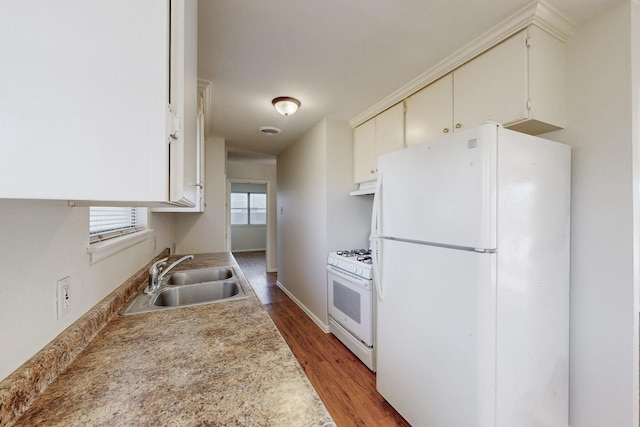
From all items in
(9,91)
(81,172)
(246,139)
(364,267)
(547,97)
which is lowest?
(364,267)

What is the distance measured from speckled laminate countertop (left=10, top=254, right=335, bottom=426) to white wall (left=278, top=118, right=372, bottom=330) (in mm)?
1943

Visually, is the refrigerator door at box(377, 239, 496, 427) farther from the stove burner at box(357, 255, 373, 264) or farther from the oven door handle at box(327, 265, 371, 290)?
the stove burner at box(357, 255, 373, 264)

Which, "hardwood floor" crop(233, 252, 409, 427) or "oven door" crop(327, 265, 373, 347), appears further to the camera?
"oven door" crop(327, 265, 373, 347)

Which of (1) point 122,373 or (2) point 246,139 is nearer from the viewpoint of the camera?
(1) point 122,373

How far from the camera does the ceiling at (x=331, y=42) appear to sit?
1.34 meters

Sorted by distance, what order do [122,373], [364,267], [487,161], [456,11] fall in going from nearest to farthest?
[122,373], [487,161], [456,11], [364,267]

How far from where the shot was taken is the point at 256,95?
231cm

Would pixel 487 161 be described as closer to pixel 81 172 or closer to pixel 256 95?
pixel 81 172

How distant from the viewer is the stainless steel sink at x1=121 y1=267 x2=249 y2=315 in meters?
1.28

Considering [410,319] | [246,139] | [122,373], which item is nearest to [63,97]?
[122,373]

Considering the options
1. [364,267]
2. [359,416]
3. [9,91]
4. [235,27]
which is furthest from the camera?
[364,267]

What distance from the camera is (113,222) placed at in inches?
57.1

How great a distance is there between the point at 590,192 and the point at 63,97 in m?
2.12

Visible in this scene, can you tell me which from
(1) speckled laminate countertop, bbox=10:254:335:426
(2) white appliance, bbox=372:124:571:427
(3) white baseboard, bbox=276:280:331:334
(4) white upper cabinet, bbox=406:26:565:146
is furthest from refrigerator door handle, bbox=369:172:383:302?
(3) white baseboard, bbox=276:280:331:334
